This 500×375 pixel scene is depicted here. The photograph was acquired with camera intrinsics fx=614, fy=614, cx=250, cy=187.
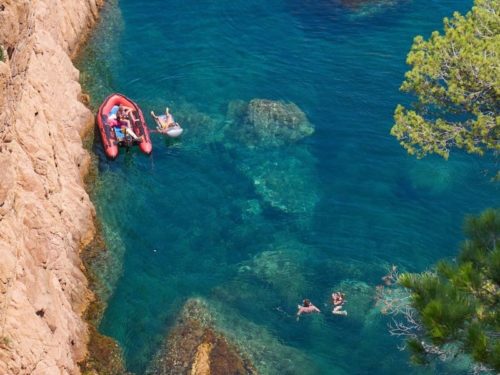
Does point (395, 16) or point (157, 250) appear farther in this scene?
point (395, 16)

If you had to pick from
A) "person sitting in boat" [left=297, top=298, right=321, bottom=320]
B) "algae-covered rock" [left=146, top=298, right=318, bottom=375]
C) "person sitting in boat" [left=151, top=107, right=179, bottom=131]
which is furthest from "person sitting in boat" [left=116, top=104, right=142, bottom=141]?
"person sitting in boat" [left=297, top=298, right=321, bottom=320]

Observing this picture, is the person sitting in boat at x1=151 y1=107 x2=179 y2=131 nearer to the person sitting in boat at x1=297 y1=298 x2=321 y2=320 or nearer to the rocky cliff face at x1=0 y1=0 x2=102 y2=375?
the rocky cliff face at x1=0 y1=0 x2=102 y2=375

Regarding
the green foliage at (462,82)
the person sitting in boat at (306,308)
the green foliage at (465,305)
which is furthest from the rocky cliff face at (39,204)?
the green foliage at (462,82)

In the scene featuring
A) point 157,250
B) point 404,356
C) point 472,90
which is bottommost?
point 404,356

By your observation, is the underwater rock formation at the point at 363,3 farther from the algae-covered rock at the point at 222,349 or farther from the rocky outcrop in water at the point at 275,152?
the algae-covered rock at the point at 222,349

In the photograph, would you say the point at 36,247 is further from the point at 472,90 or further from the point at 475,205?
the point at 475,205

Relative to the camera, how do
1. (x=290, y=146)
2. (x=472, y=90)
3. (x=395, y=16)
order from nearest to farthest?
1. (x=472, y=90)
2. (x=290, y=146)
3. (x=395, y=16)

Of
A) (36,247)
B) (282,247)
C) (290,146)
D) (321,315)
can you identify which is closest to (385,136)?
(290,146)
